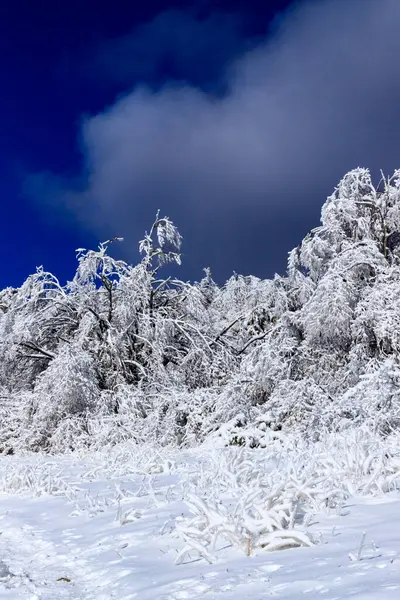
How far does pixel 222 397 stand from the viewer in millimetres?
11609

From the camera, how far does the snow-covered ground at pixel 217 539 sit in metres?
3.39

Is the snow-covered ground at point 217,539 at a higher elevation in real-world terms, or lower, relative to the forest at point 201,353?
lower

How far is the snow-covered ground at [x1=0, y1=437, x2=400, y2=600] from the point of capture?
11.1ft

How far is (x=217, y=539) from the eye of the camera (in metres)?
4.36

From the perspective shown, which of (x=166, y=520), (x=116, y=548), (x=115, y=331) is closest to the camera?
(x=116, y=548)

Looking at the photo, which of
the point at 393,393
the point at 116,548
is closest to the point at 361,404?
the point at 393,393

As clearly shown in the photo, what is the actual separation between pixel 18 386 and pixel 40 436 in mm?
3405

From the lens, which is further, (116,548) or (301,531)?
(116,548)

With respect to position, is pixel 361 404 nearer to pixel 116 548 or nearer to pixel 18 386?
pixel 116 548

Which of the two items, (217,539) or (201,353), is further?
(201,353)

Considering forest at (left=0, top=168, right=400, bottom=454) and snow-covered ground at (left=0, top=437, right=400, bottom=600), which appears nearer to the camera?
snow-covered ground at (left=0, top=437, right=400, bottom=600)

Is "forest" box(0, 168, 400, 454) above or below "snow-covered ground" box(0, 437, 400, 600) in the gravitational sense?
above

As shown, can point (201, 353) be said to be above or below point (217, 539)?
above

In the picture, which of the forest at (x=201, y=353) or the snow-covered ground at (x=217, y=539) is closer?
the snow-covered ground at (x=217, y=539)
